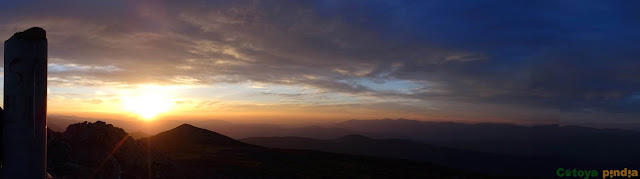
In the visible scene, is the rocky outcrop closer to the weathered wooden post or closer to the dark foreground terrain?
the dark foreground terrain

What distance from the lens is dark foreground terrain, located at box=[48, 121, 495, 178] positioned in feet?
96.1

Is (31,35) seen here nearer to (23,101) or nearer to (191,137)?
(23,101)

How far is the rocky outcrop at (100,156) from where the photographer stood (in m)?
27.2

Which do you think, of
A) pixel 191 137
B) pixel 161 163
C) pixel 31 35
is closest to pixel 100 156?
pixel 161 163

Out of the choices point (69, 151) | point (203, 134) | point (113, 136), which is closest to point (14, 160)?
point (69, 151)

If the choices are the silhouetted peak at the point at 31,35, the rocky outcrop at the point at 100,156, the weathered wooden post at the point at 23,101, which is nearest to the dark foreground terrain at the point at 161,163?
the rocky outcrop at the point at 100,156

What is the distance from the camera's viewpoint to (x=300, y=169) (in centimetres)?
6400

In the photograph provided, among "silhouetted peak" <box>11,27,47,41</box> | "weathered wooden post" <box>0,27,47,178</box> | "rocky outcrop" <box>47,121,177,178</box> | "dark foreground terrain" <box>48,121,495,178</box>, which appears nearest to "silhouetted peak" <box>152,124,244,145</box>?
"dark foreground terrain" <box>48,121,495,178</box>

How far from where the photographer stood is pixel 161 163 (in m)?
37.3

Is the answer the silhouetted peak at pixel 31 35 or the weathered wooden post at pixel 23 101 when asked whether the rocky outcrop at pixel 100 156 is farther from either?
the silhouetted peak at pixel 31 35

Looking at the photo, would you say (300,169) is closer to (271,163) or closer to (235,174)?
(271,163)

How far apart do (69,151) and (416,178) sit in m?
51.6

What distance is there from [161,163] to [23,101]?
33.5 meters

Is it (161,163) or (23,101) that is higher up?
(23,101)
